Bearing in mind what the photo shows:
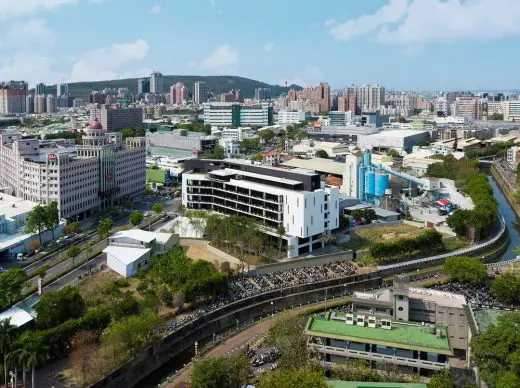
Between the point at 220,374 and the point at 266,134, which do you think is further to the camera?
the point at 266,134

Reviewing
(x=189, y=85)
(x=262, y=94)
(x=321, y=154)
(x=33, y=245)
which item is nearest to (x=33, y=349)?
(x=33, y=245)

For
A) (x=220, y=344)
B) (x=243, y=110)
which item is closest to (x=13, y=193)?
(x=220, y=344)

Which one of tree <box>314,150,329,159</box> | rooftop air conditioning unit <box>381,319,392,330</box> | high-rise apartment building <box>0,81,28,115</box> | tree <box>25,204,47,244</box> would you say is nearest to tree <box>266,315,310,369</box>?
rooftop air conditioning unit <box>381,319,392,330</box>

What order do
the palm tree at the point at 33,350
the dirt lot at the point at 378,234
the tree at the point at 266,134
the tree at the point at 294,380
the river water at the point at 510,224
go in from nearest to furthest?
1. the tree at the point at 294,380
2. the palm tree at the point at 33,350
3. the dirt lot at the point at 378,234
4. the river water at the point at 510,224
5. the tree at the point at 266,134

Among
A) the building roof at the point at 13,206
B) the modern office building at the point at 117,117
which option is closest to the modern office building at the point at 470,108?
the modern office building at the point at 117,117

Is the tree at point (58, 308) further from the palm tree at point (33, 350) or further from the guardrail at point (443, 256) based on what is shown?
the guardrail at point (443, 256)

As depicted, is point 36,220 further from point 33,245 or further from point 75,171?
point 75,171

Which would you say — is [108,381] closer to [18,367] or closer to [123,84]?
[18,367]
